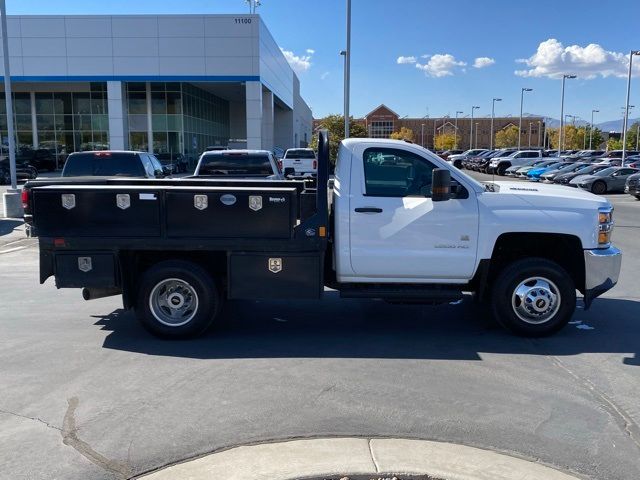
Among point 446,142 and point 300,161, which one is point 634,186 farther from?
point 446,142

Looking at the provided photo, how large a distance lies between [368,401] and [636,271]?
24.9ft

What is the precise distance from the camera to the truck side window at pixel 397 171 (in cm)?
639

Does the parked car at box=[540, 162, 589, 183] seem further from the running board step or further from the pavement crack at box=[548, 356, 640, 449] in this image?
the pavement crack at box=[548, 356, 640, 449]

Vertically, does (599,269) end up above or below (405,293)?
above

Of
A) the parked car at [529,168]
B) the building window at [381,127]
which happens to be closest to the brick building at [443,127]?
the building window at [381,127]

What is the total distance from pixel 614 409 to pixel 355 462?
7.61 ft

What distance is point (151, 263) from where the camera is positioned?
6609 mm

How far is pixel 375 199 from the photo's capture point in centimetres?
629

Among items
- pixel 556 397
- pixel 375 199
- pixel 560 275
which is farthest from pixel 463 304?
pixel 556 397

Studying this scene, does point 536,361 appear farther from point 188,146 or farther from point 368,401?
point 188,146

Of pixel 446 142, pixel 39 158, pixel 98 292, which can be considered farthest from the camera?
pixel 446 142

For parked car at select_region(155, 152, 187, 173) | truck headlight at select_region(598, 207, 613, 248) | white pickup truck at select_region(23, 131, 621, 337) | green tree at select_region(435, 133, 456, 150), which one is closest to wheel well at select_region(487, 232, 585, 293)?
white pickup truck at select_region(23, 131, 621, 337)

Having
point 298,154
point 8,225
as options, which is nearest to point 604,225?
point 8,225

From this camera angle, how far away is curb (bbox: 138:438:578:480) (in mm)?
3662
